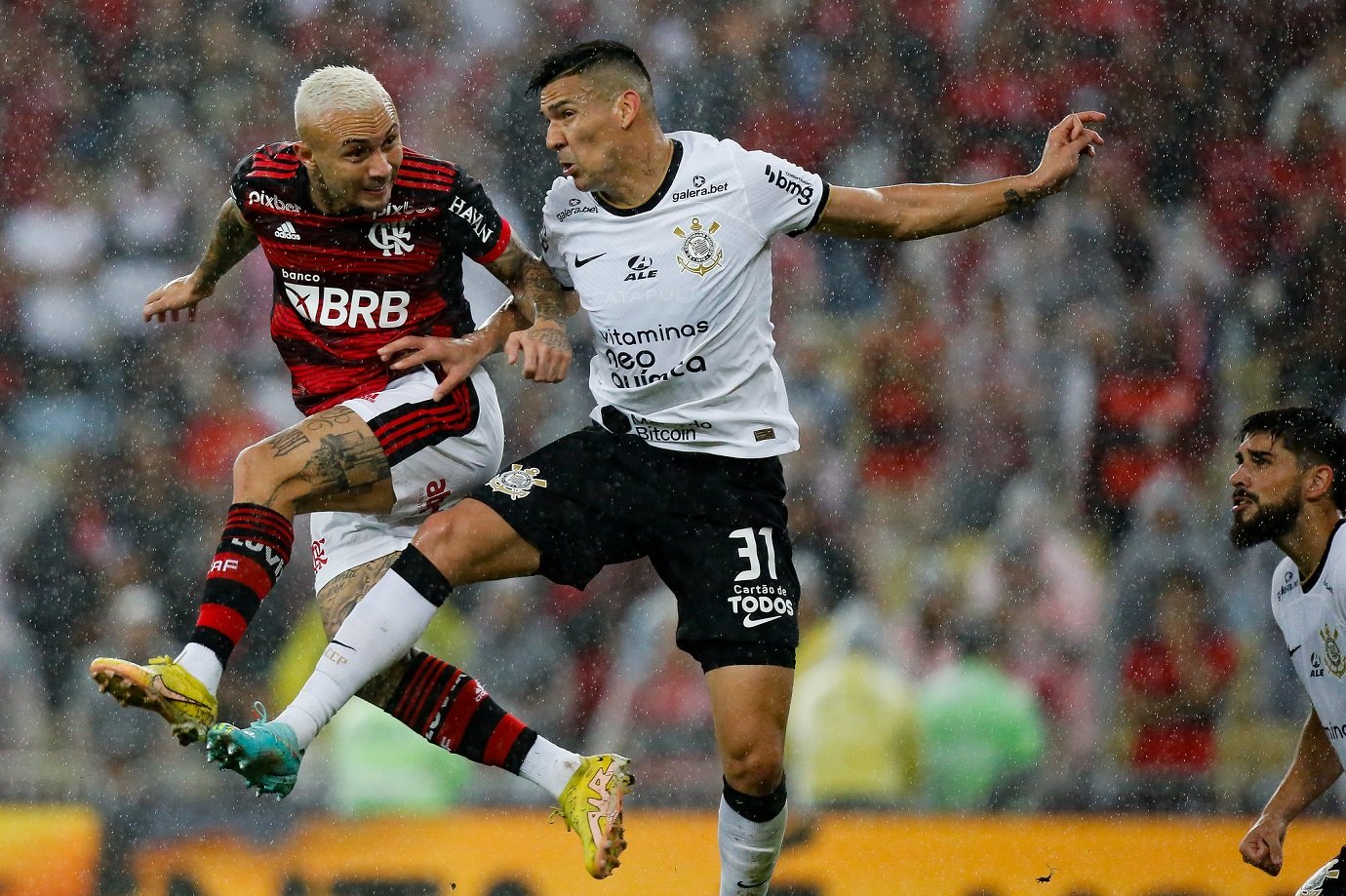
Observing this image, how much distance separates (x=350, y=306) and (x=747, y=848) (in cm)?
191

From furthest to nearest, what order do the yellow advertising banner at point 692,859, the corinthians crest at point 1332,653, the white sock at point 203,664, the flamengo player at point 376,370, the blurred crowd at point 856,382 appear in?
the blurred crowd at point 856,382
the yellow advertising banner at point 692,859
the corinthians crest at point 1332,653
the flamengo player at point 376,370
the white sock at point 203,664

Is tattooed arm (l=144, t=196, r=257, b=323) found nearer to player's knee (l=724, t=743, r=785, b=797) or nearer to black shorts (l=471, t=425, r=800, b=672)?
black shorts (l=471, t=425, r=800, b=672)

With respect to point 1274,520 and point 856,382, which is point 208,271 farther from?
point 856,382

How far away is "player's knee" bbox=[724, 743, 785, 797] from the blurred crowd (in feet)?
7.54

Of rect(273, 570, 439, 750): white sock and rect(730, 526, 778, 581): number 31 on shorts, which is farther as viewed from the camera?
rect(730, 526, 778, 581): number 31 on shorts

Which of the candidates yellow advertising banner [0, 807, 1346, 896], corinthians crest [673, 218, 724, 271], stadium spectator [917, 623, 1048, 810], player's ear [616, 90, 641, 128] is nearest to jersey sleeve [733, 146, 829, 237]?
corinthians crest [673, 218, 724, 271]

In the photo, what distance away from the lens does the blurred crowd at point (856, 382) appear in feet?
24.8

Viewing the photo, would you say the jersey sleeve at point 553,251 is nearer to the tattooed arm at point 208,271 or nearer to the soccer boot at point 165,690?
the tattooed arm at point 208,271

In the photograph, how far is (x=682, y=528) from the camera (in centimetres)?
471

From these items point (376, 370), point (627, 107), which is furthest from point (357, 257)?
point (627, 107)

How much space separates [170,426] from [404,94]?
2.17 metres

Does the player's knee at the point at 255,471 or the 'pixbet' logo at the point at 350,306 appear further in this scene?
the 'pixbet' logo at the point at 350,306

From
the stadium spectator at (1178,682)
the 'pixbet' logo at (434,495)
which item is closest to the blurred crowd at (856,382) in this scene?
the stadium spectator at (1178,682)

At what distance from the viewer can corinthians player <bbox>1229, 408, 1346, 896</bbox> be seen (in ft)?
16.0
